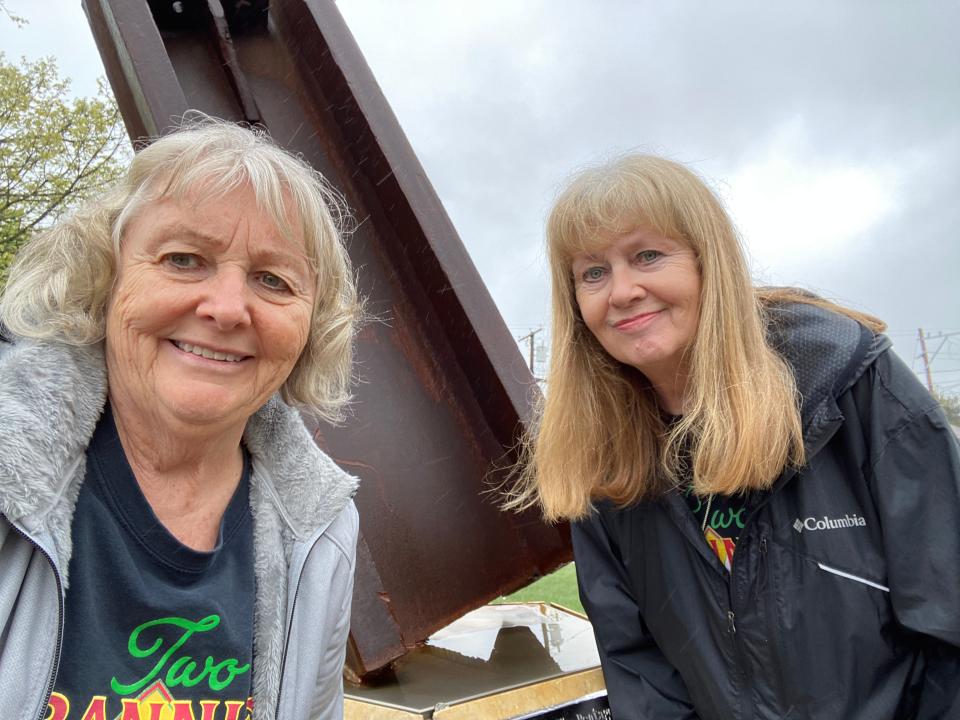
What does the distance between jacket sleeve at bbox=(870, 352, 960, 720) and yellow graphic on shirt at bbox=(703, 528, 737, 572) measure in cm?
30

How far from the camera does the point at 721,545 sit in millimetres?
1600

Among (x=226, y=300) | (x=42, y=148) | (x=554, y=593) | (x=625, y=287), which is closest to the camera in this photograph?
(x=226, y=300)

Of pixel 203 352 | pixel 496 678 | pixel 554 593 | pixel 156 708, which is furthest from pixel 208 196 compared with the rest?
pixel 554 593

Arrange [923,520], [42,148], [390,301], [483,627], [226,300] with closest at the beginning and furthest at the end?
[226,300]
[923,520]
[390,301]
[483,627]
[42,148]

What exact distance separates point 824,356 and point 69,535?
1371 mm

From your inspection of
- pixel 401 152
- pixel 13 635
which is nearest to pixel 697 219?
pixel 401 152

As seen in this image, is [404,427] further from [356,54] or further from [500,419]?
[356,54]

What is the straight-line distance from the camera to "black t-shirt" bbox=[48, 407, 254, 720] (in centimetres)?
105

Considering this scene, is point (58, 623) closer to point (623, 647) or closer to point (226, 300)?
point (226, 300)

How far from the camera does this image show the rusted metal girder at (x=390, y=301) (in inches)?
85.6

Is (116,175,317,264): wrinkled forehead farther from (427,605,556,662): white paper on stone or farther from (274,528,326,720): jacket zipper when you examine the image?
(427,605,556,662): white paper on stone

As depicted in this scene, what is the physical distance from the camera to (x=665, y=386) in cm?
175

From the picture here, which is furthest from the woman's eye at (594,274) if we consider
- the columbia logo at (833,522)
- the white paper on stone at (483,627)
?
the white paper on stone at (483,627)

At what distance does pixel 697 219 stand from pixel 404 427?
1.15 meters
